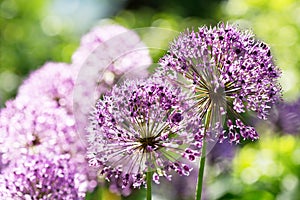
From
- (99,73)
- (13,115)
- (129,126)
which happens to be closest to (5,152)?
(13,115)

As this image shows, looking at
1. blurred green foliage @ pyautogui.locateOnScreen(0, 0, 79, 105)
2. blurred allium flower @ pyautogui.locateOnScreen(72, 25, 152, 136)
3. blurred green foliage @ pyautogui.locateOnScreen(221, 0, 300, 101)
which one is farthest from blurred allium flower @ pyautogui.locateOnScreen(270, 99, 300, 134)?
blurred green foliage @ pyautogui.locateOnScreen(0, 0, 79, 105)

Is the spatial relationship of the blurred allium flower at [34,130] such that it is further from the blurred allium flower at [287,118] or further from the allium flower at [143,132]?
the blurred allium flower at [287,118]

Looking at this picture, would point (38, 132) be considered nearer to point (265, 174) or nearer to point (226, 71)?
point (226, 71)

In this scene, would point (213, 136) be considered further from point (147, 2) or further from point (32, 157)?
point (147, 2)

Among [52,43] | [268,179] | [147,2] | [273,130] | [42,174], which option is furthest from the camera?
[147,2]

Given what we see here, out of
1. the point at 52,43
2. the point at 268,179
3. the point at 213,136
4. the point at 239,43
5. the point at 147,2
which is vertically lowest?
the point at 213,136

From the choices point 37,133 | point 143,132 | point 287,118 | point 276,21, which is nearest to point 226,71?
point 143,132

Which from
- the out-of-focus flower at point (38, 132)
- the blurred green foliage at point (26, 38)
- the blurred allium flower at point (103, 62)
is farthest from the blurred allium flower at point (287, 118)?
the blurred green foliage at point (26, 38)
